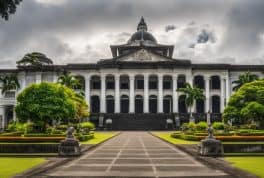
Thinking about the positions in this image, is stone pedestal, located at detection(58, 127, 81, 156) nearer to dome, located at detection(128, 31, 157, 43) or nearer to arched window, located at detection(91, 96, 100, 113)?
arched window, located at detection(91, 96, 100, 113)

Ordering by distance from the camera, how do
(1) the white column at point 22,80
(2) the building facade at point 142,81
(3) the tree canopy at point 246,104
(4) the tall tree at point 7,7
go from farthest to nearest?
(1) the white column at point 22,80
(2) the building facade at point 142,81
(3) the tree canopy at point 246,104
(4) the tall tree at point 7,7

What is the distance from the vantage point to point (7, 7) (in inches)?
481

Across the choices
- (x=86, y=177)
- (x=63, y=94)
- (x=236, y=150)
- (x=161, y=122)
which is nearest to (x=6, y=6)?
(x=86, y=177)

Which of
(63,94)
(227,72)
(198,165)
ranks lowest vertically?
(198,165)

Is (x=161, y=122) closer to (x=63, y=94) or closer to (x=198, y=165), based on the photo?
(x=63, y=94)

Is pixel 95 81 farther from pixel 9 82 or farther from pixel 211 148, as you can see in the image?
pixel 211 148

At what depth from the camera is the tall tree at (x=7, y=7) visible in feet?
39.9

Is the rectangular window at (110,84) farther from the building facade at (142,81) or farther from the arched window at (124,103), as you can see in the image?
the arched window at (124,103)

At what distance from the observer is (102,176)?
14.9 m

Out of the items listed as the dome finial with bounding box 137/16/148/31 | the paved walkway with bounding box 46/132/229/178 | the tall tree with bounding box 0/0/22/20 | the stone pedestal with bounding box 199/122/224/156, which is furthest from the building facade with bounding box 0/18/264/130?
the tall tree with bounding box 0/0/22/20

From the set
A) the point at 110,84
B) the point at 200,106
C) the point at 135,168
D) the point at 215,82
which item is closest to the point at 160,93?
the point at 200,106

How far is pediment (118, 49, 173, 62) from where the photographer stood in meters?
86.4

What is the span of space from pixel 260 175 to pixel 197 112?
72.5m

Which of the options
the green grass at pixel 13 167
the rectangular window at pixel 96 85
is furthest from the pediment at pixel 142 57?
the green grass at pixel 13 167
